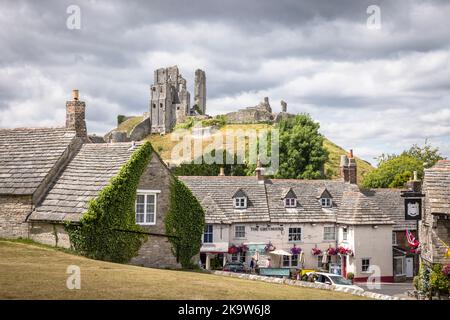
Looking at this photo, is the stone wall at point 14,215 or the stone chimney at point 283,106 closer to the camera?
the stone wall at point 14,215

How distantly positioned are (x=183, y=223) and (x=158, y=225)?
173 centimetres

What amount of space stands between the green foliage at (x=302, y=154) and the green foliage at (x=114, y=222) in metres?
53.5

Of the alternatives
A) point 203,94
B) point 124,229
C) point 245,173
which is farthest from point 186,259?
point 203,94

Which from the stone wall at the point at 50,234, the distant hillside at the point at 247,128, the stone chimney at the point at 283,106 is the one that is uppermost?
the stone chimney at the point at 283,106

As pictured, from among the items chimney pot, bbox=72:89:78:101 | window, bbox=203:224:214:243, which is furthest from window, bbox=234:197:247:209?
chimney pot, bbox=72:89:78:101

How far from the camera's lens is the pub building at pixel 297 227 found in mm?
45750

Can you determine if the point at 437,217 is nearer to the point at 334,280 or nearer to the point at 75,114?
the point at 334,280

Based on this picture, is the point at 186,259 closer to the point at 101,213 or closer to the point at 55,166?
the point at 101,213

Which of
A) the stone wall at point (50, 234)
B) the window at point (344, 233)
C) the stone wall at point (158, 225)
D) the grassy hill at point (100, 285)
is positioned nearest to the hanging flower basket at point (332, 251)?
the window at point (344, 233)

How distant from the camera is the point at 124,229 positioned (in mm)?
24547

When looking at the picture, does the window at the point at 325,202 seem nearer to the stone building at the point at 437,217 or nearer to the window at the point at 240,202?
the window at the point at 240,202

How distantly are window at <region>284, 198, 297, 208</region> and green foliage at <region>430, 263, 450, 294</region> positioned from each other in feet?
77.4

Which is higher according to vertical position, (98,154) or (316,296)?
(98,154)
